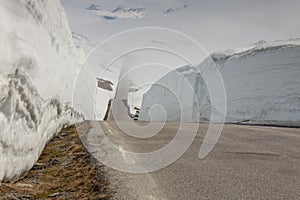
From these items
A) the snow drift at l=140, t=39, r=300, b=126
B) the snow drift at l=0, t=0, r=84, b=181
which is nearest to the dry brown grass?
the snow drift at l=0, t=0, r=84, b=181

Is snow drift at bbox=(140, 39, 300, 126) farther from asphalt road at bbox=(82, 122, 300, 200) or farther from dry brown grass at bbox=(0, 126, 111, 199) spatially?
dry brown grass at bbox=(0, 126, 111, 199)

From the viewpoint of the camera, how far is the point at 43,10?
11.8 ft

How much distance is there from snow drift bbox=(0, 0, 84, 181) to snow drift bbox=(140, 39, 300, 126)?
14.4m

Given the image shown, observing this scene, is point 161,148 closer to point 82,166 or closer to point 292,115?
point 82,166

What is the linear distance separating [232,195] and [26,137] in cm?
199

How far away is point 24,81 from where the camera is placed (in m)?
2.84

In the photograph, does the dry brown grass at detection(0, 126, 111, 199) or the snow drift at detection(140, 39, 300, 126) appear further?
the snow drift at detection(140, 39, 300, 126)

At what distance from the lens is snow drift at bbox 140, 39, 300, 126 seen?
650 inches

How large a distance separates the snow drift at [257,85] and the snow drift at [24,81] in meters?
14.4

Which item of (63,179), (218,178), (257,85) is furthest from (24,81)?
(257,85)

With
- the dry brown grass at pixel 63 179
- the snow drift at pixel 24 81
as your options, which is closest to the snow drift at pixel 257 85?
the dry brown grass at pixel 63 179

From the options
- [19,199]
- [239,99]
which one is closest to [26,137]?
[19,199]

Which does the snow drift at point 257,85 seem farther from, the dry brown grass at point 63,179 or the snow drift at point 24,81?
the snow drift at point 24,81

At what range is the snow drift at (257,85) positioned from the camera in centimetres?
1650
